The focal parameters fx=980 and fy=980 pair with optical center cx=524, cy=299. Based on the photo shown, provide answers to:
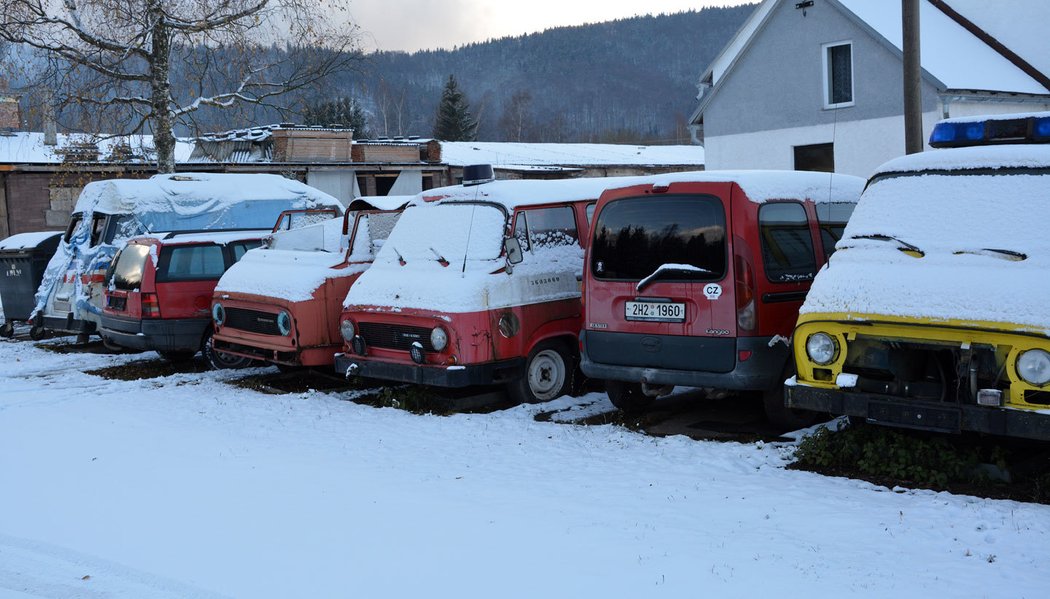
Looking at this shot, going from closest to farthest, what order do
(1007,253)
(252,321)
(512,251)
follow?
(1007,253) < (512,251) < (252,321)

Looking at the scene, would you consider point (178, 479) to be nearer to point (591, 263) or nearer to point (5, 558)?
point (5, 558)

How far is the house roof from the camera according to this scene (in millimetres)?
22766

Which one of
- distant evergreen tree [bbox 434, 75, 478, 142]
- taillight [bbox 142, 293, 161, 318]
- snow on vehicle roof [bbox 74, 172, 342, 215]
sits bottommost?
taillight [bbox 142, 293, 161, 318]

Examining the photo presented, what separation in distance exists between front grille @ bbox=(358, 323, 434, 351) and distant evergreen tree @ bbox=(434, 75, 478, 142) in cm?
6429

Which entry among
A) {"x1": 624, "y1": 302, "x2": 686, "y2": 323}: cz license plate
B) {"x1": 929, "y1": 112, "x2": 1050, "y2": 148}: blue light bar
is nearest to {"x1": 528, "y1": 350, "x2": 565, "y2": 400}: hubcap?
{"x1": 624, "y1": 302, "x2": 686, "y2": 323}: cz license plate

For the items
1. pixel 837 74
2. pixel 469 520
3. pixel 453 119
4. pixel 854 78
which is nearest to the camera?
pixel 469 520

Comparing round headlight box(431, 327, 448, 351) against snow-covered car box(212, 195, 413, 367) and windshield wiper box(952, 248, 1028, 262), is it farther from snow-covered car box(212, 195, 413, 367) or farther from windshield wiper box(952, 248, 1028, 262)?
windshield wiper box(952, 248, 1028, 262)

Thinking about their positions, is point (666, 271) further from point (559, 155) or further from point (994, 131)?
point (559, 155)

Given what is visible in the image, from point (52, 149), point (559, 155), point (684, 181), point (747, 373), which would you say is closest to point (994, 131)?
point (684, 181)

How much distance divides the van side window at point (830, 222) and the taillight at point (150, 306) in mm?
7976

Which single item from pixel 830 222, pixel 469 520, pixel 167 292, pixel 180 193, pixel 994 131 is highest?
pixel 180 193

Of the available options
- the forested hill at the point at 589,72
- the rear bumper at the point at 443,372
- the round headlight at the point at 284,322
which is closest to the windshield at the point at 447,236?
the rear bumper at the point at 443,372

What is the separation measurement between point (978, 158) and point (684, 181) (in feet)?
7.05

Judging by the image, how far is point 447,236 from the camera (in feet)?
31.6
